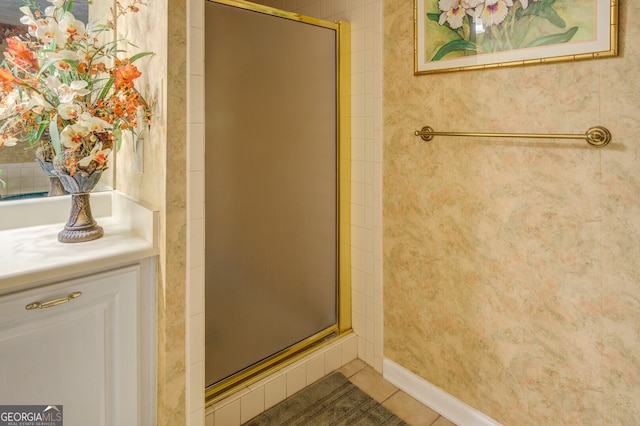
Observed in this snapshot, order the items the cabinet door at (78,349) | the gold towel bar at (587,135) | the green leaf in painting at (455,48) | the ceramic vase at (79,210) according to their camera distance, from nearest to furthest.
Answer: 1. the cabinet door at (78,349)
2. the gold towel bar at (587,135)
3. the ceramic vase at (79,210)
4. the green leaf in painting at (455,48)

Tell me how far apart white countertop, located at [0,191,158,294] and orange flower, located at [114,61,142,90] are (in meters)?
0.41

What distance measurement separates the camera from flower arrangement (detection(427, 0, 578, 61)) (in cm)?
127

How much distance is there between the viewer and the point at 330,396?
6.01 ft

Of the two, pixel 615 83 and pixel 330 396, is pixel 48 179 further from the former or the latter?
pixel 615 83

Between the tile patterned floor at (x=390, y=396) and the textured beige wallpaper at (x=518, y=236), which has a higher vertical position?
the textured beige wallpaper at (x=518, y=236)

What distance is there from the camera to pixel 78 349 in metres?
1.19

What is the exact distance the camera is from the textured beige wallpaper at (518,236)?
3.92 ft

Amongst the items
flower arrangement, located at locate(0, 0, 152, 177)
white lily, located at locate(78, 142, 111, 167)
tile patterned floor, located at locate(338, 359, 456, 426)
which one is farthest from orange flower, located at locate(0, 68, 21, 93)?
tile patterned floor, located at locate(338, 359, 456, 426)

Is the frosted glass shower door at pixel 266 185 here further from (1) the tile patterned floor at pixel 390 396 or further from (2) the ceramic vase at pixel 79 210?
(2) the ceramic vase at pixel 79 210

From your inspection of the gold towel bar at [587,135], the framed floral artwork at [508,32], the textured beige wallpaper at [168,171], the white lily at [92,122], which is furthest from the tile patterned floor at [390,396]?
the white lily at [92,122]

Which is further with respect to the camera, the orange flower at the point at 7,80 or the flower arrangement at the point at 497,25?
the flower arrangement at the point at 497,25

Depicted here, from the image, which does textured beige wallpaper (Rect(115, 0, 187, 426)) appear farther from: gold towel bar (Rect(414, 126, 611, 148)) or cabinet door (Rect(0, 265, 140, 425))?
gold towel bar (Rect(414, 126, 611, 148))

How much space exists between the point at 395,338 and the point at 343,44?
1528 mm

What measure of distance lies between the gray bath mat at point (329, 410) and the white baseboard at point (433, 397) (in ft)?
0.56
